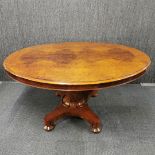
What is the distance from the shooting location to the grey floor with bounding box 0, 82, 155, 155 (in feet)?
4.24

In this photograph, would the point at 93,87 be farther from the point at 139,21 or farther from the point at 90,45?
the point at 139,21

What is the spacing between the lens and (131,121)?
1.53 m

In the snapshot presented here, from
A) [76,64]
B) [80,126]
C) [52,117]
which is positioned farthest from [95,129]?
[76,64]

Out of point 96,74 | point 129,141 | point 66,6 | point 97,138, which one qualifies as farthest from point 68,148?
point 66,6

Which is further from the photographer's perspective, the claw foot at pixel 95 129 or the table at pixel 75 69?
the claw foot at pixel 95 129

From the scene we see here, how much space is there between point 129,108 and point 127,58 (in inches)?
19.6

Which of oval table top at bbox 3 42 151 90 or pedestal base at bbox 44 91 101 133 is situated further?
pedestal base at bbox 44 91 101 133

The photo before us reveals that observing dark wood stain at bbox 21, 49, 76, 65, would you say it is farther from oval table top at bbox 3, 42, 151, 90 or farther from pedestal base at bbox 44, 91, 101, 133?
pedestal base at bbox 44, 91, 101, 133

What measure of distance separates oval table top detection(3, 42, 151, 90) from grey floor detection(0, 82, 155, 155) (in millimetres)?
442

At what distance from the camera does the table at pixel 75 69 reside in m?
1.06

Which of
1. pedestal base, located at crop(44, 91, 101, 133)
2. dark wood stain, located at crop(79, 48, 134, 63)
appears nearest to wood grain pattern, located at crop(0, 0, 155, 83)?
dark wood stain, located at crop(79, 48, 134, 63)

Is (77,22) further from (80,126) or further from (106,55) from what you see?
(80,126)

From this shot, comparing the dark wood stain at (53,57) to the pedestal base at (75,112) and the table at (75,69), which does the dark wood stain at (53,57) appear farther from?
the pedestal base at (75,112)

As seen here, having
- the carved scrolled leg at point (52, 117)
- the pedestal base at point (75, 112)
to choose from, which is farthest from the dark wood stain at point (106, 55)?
the carved scrolled leg at point (52, 117)
